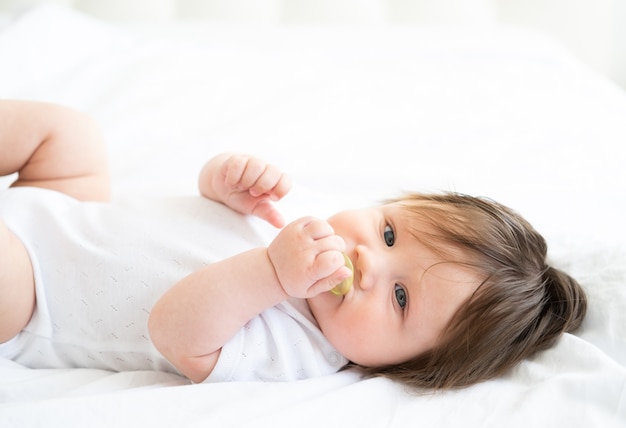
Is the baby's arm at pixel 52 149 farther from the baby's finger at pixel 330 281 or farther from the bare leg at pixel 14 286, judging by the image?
the baby's finger at pixel 330 281

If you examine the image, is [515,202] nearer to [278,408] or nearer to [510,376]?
[510,376]

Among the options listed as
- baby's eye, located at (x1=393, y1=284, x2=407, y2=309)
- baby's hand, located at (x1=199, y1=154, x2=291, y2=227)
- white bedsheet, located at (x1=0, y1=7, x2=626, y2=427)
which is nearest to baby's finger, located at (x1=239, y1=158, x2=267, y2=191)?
baby's hand, located at (x1=199, y1=154, x2=291, y2=227)

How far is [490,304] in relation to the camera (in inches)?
35.5

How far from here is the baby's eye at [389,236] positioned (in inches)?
37.4

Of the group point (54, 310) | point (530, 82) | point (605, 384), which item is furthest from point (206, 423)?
point (530, 82)

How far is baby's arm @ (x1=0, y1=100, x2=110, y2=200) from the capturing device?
1098mm

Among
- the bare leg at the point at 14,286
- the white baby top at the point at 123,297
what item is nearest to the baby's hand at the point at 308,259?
the white baby top at the point at 123,297

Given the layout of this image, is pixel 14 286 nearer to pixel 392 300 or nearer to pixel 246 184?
pixel 246 184

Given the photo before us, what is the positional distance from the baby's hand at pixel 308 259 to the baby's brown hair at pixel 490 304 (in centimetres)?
15

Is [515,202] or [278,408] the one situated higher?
[515,202]

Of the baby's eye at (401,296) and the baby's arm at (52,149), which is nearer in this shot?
the baby's eye at (401,296)

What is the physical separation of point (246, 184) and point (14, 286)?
358mm

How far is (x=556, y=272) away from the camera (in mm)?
984

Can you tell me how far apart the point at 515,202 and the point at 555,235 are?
0.14 metres
